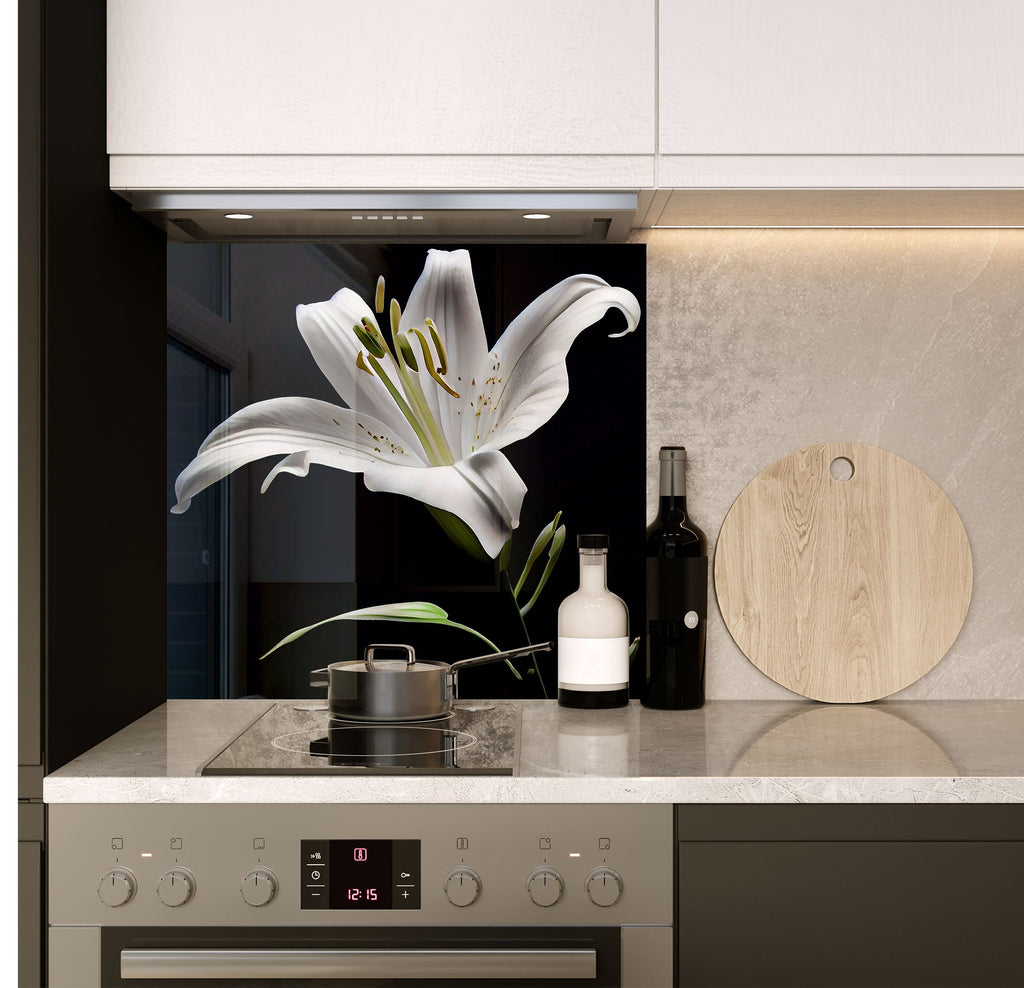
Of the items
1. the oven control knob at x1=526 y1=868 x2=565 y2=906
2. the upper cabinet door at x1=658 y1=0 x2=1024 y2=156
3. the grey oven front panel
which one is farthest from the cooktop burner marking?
the upper cabinet door at x1=658 y1=0 x2=1024 y2=156

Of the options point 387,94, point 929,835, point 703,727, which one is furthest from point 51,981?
point 387,94

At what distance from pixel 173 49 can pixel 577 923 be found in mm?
1369

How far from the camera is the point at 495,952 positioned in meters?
1.31

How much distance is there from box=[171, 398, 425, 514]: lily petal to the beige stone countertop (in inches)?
19.0

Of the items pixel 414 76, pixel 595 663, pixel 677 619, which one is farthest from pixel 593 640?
pixel 414 76

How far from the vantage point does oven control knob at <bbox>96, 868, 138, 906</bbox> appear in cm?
133

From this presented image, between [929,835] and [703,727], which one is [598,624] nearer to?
[703,727]

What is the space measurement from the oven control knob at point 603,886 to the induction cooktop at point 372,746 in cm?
17

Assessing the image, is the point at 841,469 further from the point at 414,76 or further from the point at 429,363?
the point at 414,76

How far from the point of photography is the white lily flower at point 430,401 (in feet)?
6.34

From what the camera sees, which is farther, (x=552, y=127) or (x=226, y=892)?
(x=552, y=127)

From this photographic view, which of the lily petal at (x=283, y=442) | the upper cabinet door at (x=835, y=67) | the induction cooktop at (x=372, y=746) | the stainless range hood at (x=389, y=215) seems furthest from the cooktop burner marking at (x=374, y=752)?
the upper cabinet door at (x=835, y=67)

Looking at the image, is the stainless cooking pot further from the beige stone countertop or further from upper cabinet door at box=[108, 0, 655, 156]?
upper cabinet door at box=[108, 0, 655, 156]

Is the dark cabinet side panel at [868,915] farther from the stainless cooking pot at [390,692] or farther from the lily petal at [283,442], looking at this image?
the lily petal at [283,442]
